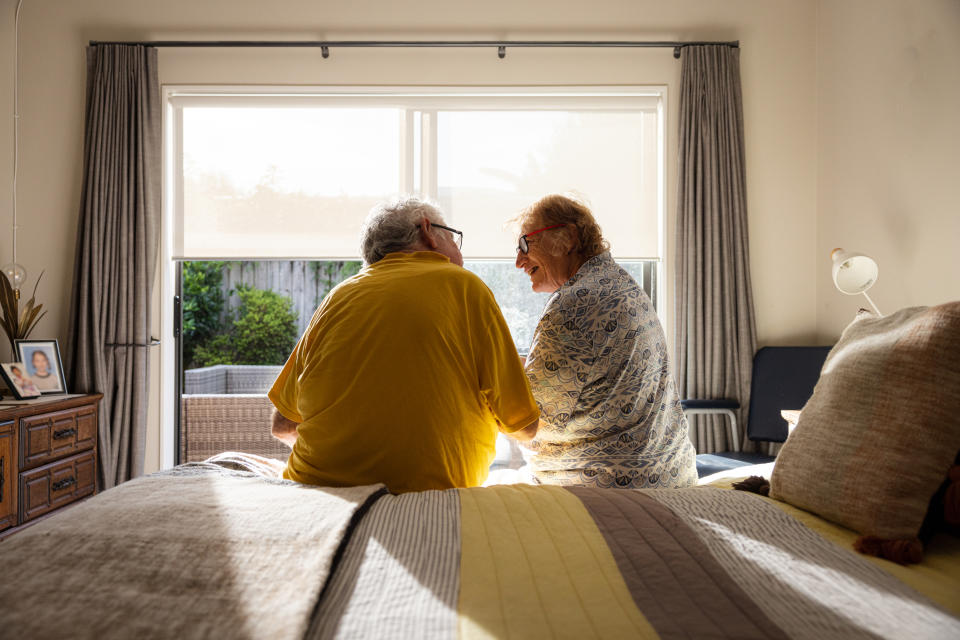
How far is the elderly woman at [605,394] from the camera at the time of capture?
1523 mm

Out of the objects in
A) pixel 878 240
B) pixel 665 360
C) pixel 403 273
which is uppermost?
pixel 878 240

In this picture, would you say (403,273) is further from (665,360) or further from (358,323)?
(665,360)

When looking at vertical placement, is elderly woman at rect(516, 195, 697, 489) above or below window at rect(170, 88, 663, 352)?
below

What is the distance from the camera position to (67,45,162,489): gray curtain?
3094mm

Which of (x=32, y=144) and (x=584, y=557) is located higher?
(x=32, y=144)

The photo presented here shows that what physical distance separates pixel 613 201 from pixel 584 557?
9.02 feet

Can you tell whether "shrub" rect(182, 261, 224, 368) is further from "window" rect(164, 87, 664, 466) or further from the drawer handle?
the drawer handle

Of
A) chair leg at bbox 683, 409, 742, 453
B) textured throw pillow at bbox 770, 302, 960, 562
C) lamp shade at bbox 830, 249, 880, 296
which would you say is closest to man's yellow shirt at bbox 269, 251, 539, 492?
textured throw pillow at bbox 770, 302, 960, 562

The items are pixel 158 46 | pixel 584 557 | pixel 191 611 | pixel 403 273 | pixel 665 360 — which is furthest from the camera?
pixel 158 46

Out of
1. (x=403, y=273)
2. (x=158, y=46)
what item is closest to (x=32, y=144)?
(x=158, y=46)

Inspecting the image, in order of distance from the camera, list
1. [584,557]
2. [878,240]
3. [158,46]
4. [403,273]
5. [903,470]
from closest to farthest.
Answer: [584,557], [903,470], [403,273], [878,240], [158,46]

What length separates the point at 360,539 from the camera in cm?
90

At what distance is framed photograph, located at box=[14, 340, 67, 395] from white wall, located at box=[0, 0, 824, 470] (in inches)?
12.4

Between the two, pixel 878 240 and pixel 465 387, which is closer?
pixel 465 387
